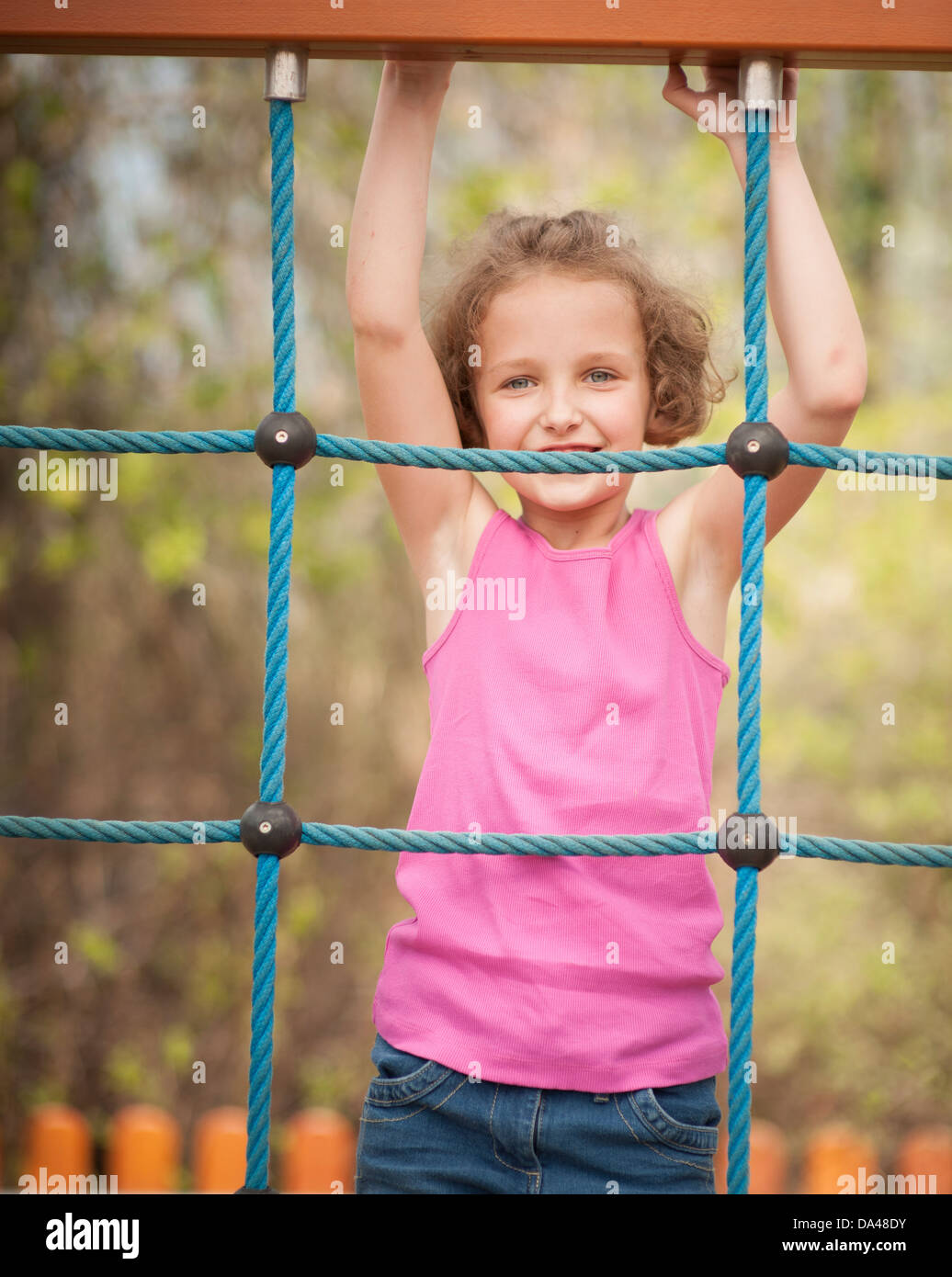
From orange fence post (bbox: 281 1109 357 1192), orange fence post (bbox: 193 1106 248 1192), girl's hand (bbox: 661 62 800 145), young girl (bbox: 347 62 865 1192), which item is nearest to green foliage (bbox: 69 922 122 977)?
orange fence post (bbox: 193 1106 248 1192)

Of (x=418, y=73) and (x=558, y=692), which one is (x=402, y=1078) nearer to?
(x=558, y=692)

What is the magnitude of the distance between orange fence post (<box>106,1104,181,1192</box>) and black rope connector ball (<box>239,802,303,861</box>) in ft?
5.45

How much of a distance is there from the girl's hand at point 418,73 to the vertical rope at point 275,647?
8 cm

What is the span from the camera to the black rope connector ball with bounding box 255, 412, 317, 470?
88 cm

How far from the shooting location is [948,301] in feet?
10.4

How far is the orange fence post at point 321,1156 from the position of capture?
2.23 metres

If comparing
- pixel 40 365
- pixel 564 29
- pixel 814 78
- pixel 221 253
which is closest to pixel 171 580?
pixel 40 365

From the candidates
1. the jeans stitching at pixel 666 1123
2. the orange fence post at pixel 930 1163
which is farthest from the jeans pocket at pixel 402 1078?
the orange fence post at pixel 930 1163

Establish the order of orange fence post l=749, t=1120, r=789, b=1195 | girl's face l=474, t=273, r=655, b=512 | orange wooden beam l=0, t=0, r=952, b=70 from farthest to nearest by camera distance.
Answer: orange fence post l=749, t=1120, r=789, b=1195 < girl's face l=474, t=273, r=655, b=512 < orange wooden beam l=0, t=0, r=952, b=70

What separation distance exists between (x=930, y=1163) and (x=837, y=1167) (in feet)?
0.56

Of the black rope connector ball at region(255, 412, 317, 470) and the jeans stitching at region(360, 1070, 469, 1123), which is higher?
the black rope connector ball at region(255, 412, 317, 470)

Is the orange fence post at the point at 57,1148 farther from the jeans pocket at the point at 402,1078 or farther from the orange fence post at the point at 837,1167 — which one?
the jeans pocket at the point at 402,1078

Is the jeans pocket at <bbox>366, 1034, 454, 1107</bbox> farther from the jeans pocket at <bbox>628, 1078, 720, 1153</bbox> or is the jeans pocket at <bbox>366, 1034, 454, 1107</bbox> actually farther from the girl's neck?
the girl's neck

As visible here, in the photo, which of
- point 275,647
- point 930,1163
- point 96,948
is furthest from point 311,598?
point 275,647
